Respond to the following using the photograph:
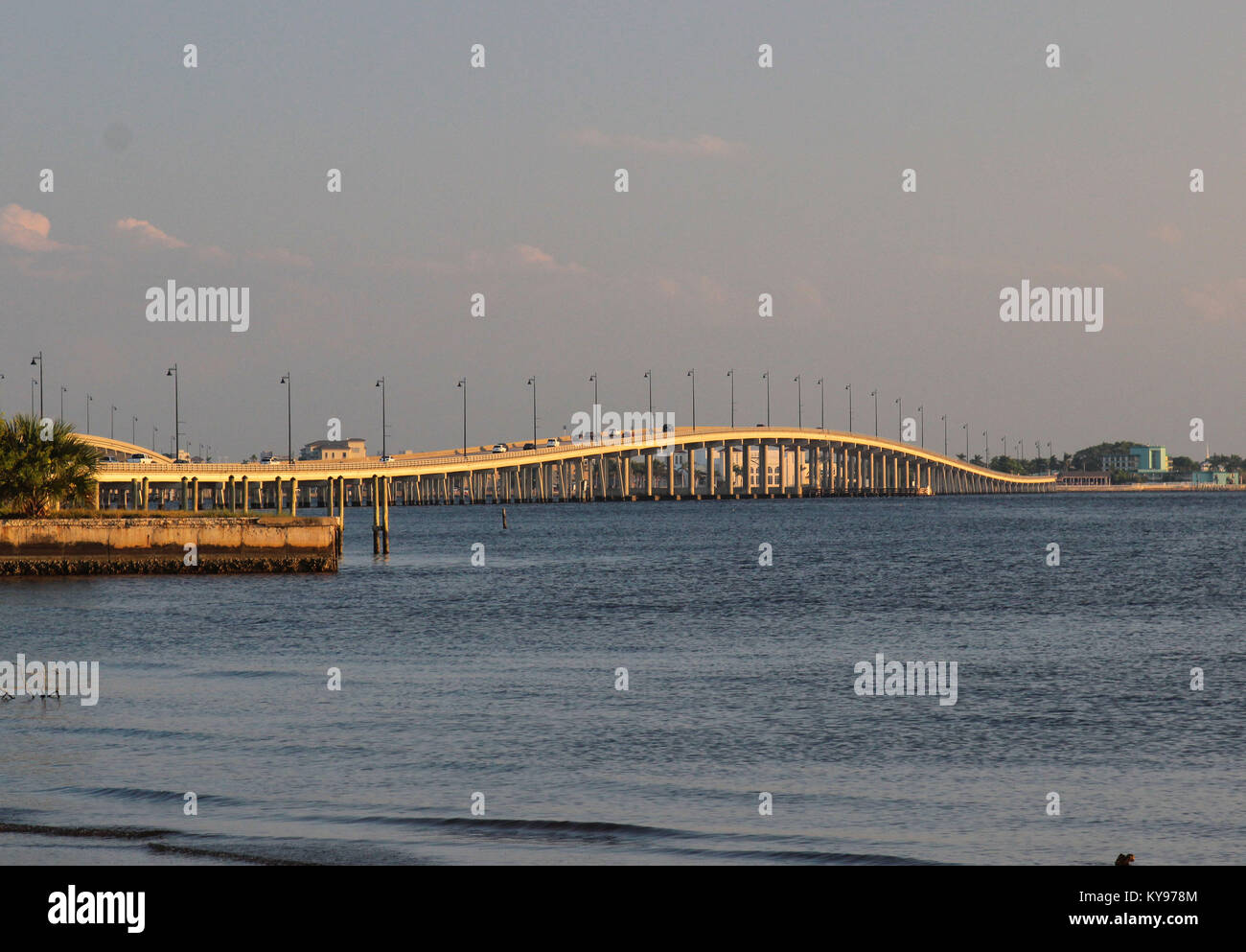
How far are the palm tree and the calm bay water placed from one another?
4.96 m

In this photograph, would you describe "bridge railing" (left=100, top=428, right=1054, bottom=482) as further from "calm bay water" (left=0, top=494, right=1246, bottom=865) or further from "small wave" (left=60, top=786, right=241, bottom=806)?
"small wave" (left=60, top=786, right=241, bottom=806)

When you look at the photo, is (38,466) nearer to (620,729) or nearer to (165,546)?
(165,546)

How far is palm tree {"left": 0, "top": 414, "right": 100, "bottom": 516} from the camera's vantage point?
5488cm

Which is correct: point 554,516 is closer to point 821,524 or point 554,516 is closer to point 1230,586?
point 821,524

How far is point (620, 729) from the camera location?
2198 centimetres

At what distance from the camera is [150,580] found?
5497cm

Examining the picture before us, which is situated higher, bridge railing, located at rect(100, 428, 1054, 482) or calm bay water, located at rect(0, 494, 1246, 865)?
bridge railing, located at rect(100, 428, 1054, 482)

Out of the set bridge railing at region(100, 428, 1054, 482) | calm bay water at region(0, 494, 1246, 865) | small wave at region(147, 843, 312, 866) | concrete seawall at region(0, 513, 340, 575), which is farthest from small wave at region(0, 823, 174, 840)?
bridge railing at region(100, 428, 1054, 482)

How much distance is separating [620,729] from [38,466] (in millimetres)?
40200

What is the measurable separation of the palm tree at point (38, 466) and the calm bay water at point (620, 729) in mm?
4959

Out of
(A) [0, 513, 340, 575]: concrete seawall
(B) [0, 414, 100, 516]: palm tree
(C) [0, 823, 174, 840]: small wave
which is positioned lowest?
(C) [0, 823, 174, 840]: small wave

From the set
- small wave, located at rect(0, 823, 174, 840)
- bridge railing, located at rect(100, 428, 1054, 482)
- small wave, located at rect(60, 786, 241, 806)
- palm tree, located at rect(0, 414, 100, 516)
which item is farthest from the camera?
bridge railing, located at rect(100, 428, 1054, 482)
